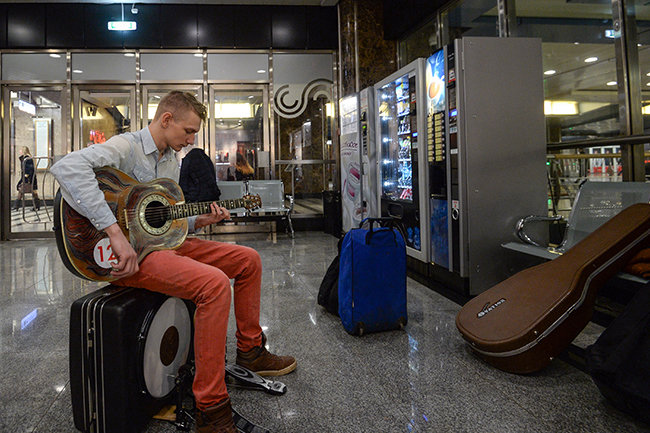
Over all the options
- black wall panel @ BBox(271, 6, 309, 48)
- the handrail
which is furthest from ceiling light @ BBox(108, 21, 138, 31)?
the handrail

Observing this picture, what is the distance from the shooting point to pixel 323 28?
27.2ft

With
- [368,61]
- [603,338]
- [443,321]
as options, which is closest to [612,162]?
[443,321]

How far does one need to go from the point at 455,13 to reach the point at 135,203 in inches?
198

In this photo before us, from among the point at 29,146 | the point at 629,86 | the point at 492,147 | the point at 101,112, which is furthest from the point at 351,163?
the point at 29,146

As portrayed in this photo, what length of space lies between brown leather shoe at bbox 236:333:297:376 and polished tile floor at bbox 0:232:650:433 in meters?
0.07

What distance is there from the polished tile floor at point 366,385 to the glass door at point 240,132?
5229 mm

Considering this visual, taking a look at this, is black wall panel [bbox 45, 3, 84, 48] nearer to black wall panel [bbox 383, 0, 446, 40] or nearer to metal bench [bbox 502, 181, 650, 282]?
black wall panel [bbox 383, 0, 446, 40]

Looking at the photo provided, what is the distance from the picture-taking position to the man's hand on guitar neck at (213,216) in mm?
1999

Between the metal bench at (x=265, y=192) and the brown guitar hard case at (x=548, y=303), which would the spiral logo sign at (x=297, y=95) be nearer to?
the metal bench at (x=265, y=192)

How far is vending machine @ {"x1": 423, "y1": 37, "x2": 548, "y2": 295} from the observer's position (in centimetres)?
335

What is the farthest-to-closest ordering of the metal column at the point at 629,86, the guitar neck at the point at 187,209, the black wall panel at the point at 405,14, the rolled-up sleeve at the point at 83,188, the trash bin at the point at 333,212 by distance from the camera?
the trash bin at the point at 333,212 → the black wall panel at the point at 405,14 → the metal column at the point at 629,86 → the guitar neck at the point at 187,209 → the rolled-up sleeve at the point at 83,188

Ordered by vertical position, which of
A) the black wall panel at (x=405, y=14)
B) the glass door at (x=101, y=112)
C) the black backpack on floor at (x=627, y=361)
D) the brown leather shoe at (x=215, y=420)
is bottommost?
the brown leather shoe at (x=215, y=420)

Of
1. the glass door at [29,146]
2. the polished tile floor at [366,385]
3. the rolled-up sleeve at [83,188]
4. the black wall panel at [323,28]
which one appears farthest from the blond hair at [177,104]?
the glass door at [29,146]

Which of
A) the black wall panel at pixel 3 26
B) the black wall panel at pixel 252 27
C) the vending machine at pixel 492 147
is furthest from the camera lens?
the black wall panel at pixel 252 27
